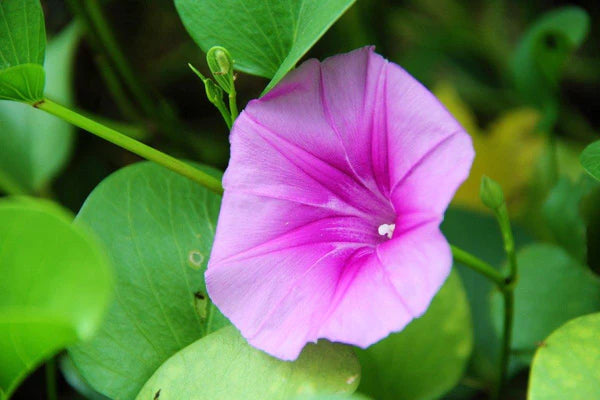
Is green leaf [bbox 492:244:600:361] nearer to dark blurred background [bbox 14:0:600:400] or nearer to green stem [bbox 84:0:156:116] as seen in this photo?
dark blurred background [bbox 14:0:600:400]

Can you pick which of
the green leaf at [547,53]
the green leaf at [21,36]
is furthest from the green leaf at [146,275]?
the green leaf at [547,53]

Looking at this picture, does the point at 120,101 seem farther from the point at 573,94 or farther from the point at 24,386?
the point at 573,94

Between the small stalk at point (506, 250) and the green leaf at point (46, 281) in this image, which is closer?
the green leaf at point (46, 281)

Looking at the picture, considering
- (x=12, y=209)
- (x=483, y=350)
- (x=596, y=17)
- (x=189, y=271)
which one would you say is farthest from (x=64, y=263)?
(x=596, y=17)

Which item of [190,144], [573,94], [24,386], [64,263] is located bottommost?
[24,386]

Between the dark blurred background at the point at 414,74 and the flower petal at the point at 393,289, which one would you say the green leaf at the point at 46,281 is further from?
the dark blurred background at the point at 414,74

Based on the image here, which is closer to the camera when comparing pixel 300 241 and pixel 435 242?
pixel 435 242

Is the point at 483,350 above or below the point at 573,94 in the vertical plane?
below

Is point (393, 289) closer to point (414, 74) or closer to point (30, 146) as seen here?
point (30, 146)
